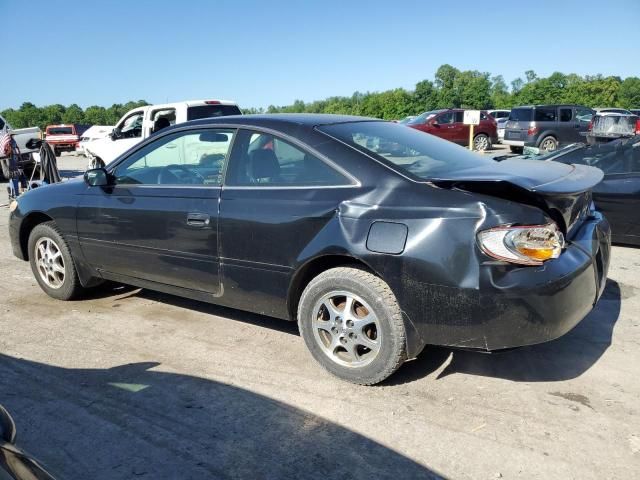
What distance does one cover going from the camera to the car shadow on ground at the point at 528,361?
11.2 feet

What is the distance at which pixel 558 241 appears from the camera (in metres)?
2.94

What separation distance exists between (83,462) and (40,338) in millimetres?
1825

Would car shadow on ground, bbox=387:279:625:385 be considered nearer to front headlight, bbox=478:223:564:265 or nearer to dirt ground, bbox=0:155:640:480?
dirt ground, bbox=0:155:640:480

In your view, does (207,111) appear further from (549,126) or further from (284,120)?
(549,126)

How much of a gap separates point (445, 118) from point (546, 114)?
144 inches

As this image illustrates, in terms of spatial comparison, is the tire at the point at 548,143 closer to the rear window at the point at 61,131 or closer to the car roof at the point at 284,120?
the car roof at the point at 284,120

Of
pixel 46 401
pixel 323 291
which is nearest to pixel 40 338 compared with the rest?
pixel 46 401

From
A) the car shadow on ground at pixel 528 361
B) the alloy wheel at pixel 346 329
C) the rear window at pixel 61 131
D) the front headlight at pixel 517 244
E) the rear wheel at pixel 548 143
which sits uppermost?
the rear window at pixel 61 131

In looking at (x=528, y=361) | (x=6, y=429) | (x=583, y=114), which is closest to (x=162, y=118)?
(x=528, y=361)

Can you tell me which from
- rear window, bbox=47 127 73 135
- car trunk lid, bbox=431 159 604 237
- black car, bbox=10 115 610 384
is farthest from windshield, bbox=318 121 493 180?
rear window, bbox=47 127 73 135

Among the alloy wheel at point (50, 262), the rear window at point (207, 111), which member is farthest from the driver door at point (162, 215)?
the rear window at point (207, 111)

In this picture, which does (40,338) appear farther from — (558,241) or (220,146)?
(558,241)

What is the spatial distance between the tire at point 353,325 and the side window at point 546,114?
18647 mm

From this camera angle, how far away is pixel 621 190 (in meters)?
6.07
